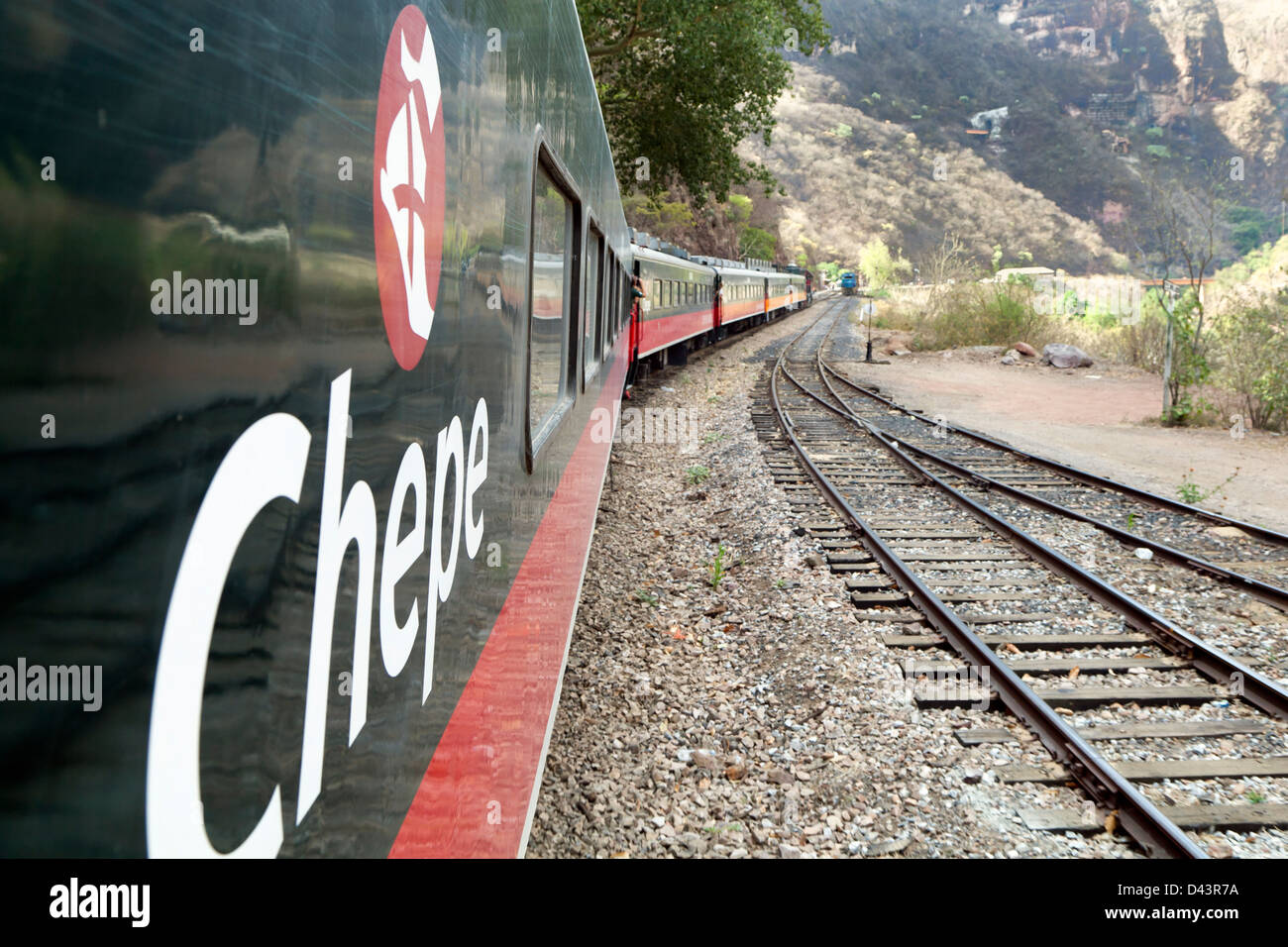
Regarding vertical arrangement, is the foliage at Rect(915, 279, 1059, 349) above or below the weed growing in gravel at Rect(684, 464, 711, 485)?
above

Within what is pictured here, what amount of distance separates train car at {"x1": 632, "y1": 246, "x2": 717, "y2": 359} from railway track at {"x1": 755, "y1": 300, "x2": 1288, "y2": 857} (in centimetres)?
714

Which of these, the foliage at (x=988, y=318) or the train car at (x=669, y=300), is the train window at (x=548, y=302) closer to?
the train car at (x=669, y=300)

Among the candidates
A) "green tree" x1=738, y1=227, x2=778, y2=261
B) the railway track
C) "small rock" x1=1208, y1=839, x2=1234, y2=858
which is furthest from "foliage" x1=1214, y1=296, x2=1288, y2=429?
"green tree" x1=738, y1=227, x2=778, y2=261

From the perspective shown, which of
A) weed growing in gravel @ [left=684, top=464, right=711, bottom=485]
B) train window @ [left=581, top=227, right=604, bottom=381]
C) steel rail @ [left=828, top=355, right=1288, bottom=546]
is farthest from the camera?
weed growing in gravel @ [left=684, top=464, right=711, bottom=485]

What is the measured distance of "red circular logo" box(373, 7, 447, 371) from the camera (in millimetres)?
1228

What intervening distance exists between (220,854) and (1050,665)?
562cm

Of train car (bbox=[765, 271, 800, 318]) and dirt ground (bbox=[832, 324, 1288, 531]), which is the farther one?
train car (bbox=[765, 271, 800, 318])

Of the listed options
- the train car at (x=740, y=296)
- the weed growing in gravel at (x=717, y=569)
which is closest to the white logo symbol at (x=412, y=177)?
the weed growing in gravel at (x=717, y=569)

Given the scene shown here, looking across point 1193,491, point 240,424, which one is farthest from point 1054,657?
point 240,424

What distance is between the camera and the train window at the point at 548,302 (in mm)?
3082

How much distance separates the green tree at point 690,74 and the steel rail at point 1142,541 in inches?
529

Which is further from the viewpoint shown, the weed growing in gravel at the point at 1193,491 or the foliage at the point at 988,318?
the foliage at the point at 988,318

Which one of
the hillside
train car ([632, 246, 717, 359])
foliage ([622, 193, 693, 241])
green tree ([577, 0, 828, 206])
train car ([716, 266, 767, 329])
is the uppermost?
the hillside

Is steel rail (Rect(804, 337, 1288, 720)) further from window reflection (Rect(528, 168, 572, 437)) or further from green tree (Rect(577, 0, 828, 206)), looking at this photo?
→ green tree (Rect(577, 0, 828, 206))
